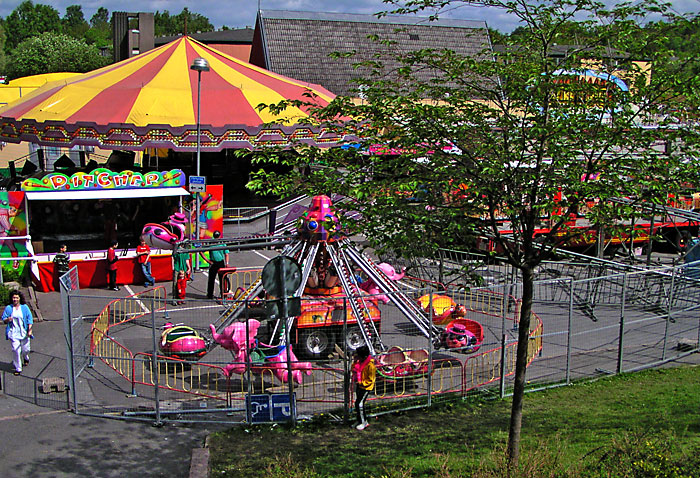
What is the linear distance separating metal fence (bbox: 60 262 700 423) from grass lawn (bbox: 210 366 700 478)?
0.56m

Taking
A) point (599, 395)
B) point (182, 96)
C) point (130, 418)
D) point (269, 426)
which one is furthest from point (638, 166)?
point (182, 96)

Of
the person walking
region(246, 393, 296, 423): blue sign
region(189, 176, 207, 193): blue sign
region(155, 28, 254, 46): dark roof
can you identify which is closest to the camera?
the person walking

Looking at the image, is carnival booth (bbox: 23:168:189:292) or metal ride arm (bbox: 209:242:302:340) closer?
metal ride arm (bbox: 209:242:302:340)

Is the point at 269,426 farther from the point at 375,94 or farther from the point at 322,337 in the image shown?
the point at 375,94

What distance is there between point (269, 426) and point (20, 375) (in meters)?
5.19

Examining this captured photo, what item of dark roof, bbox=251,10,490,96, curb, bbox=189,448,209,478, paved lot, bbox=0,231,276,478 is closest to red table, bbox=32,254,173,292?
paved lot, bbox=0,231,276,478

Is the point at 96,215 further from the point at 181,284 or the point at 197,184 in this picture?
the point at 181,284

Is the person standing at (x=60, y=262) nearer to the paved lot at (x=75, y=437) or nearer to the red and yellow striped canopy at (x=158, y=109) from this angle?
the paved lot at (x=75, y=437)

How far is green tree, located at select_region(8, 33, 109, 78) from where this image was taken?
88875 mm

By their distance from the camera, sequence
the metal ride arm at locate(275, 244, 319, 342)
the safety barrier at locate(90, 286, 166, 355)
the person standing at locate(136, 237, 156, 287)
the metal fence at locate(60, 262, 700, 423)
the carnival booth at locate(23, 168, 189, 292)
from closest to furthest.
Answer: the metal fence at locate(60, 262, 700, 423)
the metal ride arm at locate(275, 244, 319, 342)
the safety barrier at locate(90, 286, 166, 355)
the person standing at locate(136, 237, 156, 287)
the carnival booth at locate(23, 168, 189, 292)

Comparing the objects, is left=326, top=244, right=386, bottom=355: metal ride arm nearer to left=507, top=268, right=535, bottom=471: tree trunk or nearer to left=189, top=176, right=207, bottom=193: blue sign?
left=507, top=268, right=535, bottom=471: tree trunk

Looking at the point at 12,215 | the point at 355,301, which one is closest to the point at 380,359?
the point at 355,301

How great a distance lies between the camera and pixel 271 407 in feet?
34.8

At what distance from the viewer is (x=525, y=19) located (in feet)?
27.2
